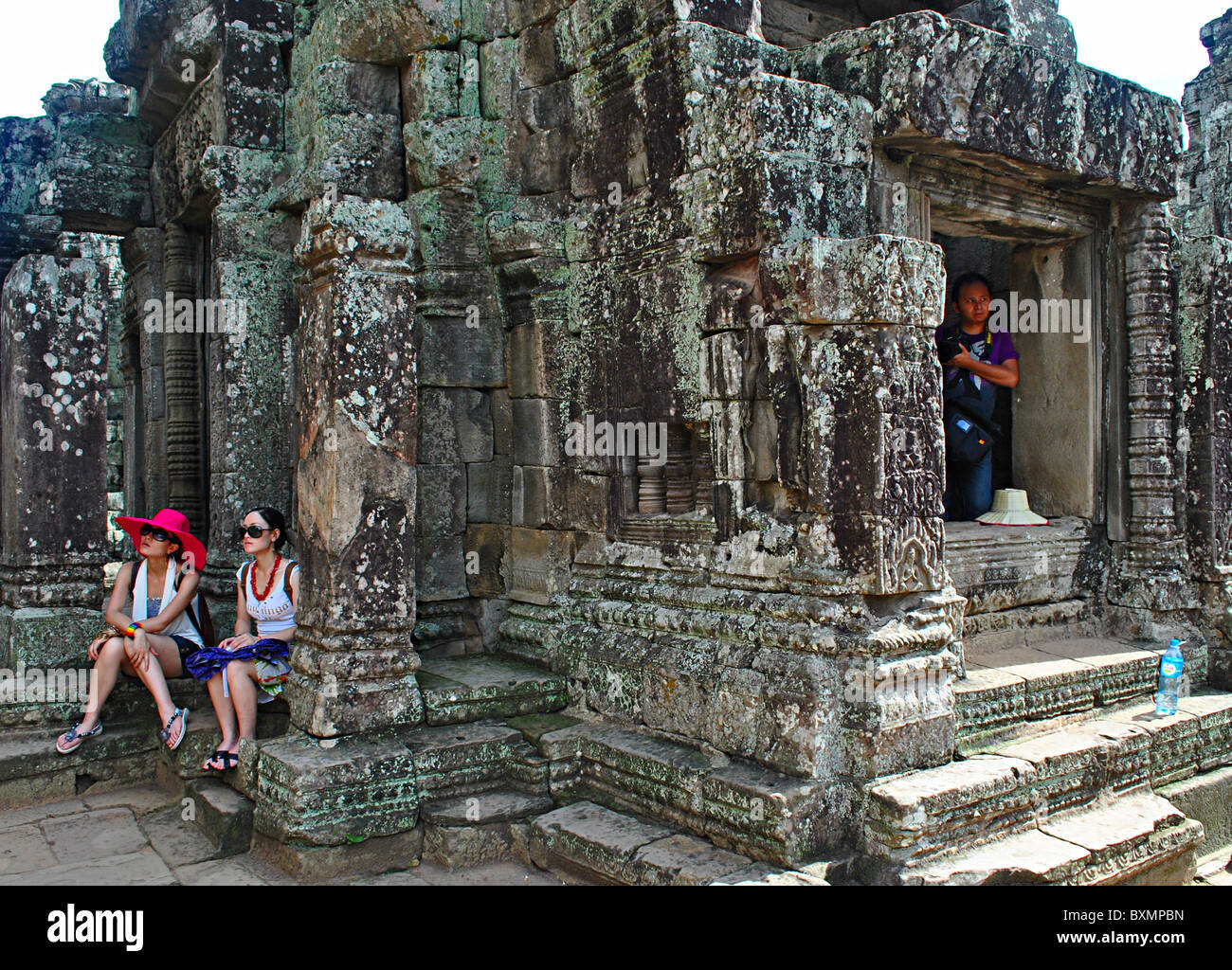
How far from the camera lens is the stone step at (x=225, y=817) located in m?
4.92

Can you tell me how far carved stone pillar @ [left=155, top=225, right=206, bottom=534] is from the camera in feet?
24.8

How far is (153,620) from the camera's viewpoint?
19.1 ft

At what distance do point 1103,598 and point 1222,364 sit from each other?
161cm

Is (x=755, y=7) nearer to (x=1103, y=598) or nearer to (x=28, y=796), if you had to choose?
(x=1103, y=598)

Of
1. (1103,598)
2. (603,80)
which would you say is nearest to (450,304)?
(603,80)

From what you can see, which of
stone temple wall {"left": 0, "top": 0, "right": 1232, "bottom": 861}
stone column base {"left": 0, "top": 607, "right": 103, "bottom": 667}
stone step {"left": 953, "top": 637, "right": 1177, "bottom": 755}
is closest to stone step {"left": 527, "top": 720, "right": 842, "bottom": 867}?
stone temple wall {"left": 0, "top": 0, "right": 1232, "bottom": 861}

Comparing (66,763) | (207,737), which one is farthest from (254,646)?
(66,763)

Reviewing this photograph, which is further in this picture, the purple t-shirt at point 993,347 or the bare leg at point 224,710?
the purple t-shirt at point 993,347

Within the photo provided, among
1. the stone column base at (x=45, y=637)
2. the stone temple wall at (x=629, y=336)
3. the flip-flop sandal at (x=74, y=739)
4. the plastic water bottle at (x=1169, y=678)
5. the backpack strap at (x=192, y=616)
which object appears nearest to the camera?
the stone temple wall at (x=629, y=336)

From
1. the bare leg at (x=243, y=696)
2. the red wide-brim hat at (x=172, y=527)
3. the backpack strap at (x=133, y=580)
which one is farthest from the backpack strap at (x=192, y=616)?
the bare leg at (x=243, y=696)

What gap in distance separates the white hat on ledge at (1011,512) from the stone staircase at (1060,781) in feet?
2.29

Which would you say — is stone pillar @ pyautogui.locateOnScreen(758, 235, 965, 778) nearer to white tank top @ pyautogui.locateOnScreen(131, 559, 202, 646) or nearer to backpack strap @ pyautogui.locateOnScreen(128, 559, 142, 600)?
white tank top @ pyautogui.locateOnScreen(131, 559, 202, 646)

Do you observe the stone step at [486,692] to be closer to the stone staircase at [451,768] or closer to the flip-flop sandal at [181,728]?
the stone staircase at [451,768]

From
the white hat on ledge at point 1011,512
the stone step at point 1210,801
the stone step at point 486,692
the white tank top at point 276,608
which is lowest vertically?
the stone step at point 1210,801
